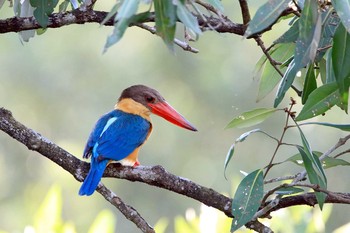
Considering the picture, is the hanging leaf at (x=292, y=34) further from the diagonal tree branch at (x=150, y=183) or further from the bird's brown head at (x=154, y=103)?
the bird's brown head at (x=154, y=103)

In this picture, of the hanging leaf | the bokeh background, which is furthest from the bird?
the bokeh background

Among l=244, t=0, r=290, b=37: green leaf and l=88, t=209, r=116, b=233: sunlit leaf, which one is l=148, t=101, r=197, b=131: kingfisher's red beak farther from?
l=244, t=0, r=290, b=37: green leaf

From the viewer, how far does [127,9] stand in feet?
5.03

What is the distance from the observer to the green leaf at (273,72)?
2.67 m

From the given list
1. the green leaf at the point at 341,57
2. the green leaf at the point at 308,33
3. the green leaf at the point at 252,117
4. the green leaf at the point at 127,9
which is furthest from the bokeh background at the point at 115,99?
the green leaf at the point at 127,9

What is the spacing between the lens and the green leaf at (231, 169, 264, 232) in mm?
2314

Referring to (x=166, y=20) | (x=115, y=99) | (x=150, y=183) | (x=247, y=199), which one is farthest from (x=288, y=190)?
(x=115, y=99)

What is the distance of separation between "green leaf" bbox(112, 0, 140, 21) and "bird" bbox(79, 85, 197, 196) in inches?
55.1

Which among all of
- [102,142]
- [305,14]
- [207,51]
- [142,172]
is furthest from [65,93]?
[305,14]

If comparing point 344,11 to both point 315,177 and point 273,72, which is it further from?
point 273,72

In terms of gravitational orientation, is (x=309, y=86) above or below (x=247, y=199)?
above

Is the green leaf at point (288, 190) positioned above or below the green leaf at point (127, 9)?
above

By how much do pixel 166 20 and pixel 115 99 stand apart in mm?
6645

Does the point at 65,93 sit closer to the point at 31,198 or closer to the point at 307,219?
the point at 31,198
